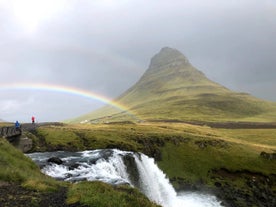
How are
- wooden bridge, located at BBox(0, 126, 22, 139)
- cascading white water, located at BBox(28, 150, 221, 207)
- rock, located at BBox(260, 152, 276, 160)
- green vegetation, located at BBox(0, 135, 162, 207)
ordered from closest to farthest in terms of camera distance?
green vegetation, located at BBox(0, 135, 162, 207) → cascading white water, located at BBox(28, 150, 221, 207) → wooden bridge, located at BBox(0, 126, 22, 139) → rock, located at BBox(260, 152, 276, 160)

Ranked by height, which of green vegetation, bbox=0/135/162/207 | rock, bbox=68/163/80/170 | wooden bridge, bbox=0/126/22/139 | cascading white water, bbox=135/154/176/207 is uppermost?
wooden bridge, bbox=0/126/22/139

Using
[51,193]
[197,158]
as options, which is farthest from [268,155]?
[51,193]

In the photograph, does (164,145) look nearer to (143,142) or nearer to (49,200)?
(143,142)

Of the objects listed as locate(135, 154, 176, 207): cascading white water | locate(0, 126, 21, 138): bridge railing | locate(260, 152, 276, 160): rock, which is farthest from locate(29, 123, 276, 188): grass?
locate(0, 126, 21, 138): bridge railing

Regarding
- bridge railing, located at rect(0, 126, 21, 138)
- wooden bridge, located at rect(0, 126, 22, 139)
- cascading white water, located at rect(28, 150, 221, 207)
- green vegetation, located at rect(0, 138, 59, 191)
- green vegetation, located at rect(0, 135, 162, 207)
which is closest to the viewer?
green vegetation, located at rect(0, 135, 162, 207)

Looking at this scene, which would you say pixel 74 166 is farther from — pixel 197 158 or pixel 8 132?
pixel 197 158

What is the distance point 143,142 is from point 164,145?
20.8 ft

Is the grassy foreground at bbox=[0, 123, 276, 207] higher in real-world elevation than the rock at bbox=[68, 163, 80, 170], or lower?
lower

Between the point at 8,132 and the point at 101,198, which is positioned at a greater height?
the point at 8,132

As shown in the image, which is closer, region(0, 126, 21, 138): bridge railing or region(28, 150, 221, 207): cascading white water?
region(28, 150, 221, 207): cascading white water

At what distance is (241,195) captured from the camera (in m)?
81.5

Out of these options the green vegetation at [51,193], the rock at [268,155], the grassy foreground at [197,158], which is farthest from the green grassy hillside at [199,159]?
the green vegetation at [51,193]

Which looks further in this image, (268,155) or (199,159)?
(268,155)

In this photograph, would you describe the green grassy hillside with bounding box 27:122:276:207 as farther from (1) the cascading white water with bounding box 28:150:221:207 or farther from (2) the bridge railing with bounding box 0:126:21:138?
(2) the bridge railing with bounding box 0:126:21:138
